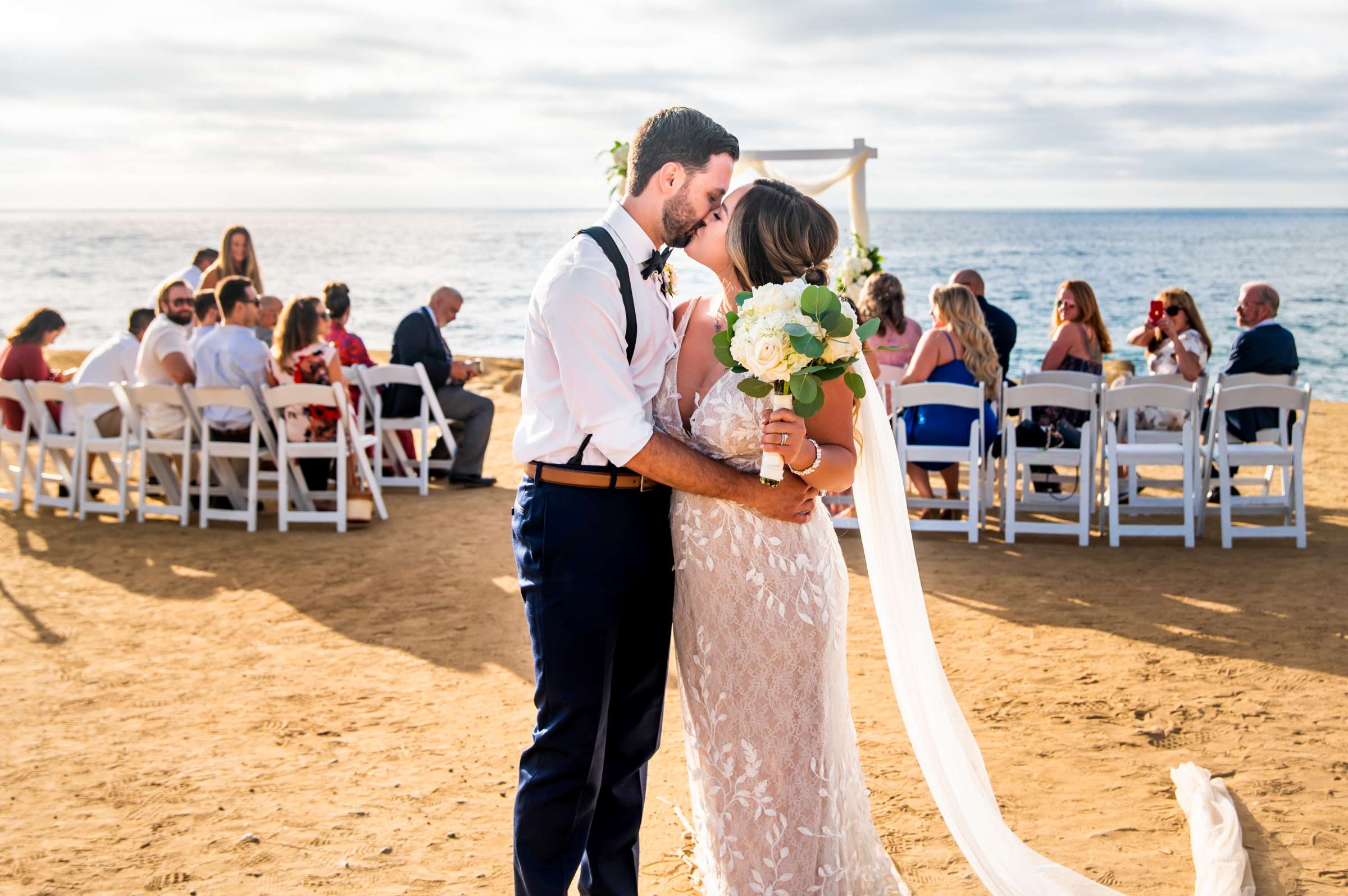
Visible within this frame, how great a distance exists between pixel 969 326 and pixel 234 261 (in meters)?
5.97

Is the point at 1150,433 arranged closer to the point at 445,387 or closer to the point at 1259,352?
the point at 1259,352

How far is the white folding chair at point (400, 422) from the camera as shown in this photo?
9.00 meters

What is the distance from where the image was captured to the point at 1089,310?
333 inches

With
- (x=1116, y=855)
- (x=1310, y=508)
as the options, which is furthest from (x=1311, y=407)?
(x=1116, y=855)

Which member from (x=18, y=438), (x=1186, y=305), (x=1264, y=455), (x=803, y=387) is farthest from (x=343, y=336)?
(x=803, y=387)

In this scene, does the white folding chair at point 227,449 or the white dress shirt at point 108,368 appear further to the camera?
the white dress shirt at point 108,368

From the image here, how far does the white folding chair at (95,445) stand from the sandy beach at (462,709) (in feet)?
1.78

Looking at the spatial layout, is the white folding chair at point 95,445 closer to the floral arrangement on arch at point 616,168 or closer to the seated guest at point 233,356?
the seated guest at point 233,356

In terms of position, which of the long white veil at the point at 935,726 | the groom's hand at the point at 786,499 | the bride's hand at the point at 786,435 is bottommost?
the long white veil at the point at 935,726

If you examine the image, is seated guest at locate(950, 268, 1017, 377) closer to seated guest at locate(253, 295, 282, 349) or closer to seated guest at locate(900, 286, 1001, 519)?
seated guest at locate(900, 286, 1001, 519)

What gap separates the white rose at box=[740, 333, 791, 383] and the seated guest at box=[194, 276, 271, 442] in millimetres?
6047

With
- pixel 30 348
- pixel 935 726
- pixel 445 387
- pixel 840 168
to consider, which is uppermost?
pixel 840 168

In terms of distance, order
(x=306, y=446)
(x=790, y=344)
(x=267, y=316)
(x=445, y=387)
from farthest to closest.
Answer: (x=445, y=387), (x=267, y=316), (x=306, y=446), (x=790, y=344)

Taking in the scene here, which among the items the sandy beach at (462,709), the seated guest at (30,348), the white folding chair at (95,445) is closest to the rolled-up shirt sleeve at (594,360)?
the sandy beach at (462,709)
